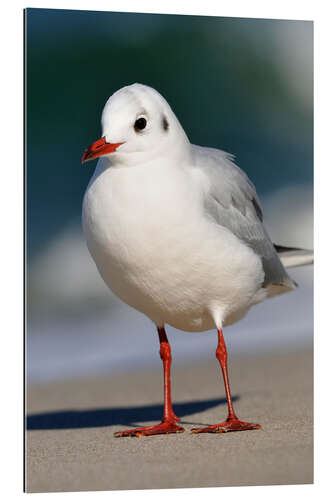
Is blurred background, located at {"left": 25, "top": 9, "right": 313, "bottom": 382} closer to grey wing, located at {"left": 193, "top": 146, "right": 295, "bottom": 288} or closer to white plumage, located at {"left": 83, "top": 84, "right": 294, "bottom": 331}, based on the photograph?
grey wing, located at {"left": 193, "top": 146, "right": 295, "bottom": 288}

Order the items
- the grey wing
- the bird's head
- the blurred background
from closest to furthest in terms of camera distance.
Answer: the bird's head
the grey wing
the blurred background

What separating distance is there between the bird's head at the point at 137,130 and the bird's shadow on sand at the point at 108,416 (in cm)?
171

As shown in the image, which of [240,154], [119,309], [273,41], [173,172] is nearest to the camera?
[173,172]

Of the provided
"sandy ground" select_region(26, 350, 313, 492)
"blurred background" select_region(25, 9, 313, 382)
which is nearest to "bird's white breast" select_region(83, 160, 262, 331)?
"sandy ground" select_region(26, 350, 313, 492)

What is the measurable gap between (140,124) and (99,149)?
289mm

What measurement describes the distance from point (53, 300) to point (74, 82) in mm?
1676

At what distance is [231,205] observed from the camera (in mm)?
5520

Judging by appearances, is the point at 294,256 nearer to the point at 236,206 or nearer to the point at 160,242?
the point at 236,206

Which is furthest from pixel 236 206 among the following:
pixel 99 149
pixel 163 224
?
pixel 99 149

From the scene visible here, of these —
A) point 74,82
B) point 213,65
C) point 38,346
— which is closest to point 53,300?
point 38,346

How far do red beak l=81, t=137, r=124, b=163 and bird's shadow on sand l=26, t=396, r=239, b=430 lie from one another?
1818 mm

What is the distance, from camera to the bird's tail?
6.16 metres
